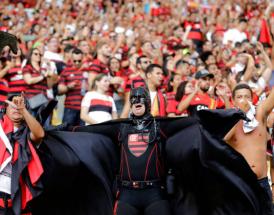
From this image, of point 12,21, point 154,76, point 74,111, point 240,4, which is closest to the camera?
point 154,76

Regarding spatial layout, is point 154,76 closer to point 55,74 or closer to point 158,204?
point 55,74

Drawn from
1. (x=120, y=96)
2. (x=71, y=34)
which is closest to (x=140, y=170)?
(x=120, y=96)

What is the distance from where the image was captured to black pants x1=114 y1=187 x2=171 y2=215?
6609 millimetres

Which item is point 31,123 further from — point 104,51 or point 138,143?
point 104,51

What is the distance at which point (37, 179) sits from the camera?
6.50 m

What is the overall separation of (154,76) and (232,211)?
3803mm

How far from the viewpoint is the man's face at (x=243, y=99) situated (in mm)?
7412

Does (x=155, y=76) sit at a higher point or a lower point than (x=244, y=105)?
higher

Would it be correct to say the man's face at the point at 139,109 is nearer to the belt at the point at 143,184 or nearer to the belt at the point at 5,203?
the belt at the point at 143,184

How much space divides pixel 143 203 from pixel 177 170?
0.52 metres

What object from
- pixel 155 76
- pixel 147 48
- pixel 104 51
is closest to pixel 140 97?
pixel 155 76

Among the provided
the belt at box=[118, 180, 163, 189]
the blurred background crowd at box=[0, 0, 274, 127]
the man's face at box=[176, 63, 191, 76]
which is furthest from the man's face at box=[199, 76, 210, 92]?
the belt at box=[118, 180, 163, 189]

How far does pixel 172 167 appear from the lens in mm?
6941

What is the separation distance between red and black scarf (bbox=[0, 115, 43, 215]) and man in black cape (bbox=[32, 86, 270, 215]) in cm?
20
